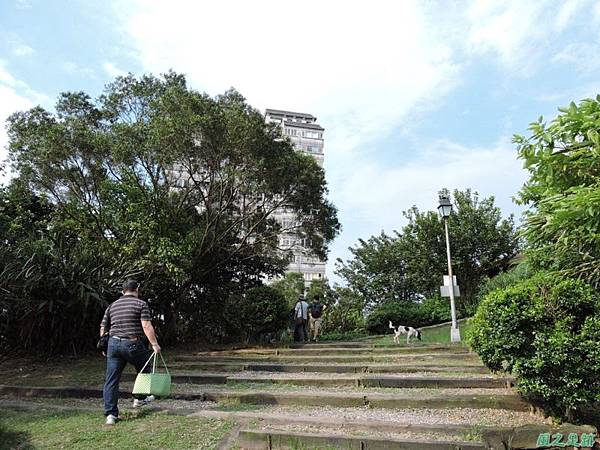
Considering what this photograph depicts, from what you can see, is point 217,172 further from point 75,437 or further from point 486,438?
point 486,438

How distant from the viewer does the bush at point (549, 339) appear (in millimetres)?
4117

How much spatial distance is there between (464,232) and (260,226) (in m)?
10.6

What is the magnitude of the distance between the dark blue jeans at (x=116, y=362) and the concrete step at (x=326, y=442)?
167cm

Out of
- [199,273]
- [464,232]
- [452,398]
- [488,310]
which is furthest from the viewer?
[464,232]

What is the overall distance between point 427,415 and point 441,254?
16.6 meters

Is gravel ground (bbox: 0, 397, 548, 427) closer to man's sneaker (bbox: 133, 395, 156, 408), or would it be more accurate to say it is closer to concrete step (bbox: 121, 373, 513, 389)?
man's sneaker (bbox: 133, 395, 156, 408)

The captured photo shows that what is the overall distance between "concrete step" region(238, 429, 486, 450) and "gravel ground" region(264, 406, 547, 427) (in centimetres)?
55

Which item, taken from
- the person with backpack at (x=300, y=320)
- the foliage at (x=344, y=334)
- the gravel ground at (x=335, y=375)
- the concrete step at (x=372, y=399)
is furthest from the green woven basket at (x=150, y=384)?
the foliage at (x=344, y=334)

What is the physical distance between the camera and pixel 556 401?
4324mm

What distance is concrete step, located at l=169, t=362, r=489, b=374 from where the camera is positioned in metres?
6.88

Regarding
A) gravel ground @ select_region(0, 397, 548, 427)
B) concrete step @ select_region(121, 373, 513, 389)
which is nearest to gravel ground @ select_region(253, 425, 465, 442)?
gravel ground @ select_region(0, 397, 548, 427)

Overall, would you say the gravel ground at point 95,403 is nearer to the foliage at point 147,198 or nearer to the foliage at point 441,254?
the foliage at point 147,198

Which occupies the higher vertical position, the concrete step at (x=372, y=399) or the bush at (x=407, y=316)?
the bush at (x=407, y=316)

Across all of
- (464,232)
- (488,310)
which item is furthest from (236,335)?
(464,232)
